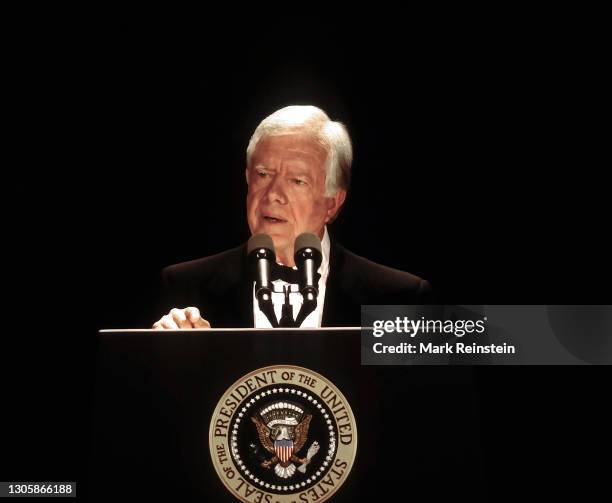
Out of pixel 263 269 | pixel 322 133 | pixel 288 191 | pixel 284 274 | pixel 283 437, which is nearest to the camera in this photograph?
pixel 283 437

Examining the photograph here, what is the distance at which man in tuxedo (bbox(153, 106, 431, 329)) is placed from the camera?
421 cm

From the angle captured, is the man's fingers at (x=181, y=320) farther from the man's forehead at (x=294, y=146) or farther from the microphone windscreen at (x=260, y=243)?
the man's forehead at (x=294, y=146)

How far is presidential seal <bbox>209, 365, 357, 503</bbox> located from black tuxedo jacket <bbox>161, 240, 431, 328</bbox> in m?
1.45

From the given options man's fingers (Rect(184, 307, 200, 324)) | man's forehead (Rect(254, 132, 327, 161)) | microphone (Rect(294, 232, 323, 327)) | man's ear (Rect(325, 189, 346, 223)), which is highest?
man's forehead (Rect(254, 132, 327, 161))

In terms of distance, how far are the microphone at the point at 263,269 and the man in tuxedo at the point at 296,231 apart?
128cm

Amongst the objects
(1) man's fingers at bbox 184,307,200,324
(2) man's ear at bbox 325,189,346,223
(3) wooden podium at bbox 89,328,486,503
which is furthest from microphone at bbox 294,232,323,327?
(2) man's ear at bbox 325,189,346,223

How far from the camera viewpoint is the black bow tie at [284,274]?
9.52 feet

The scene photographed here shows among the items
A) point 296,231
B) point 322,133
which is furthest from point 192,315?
point 322,133

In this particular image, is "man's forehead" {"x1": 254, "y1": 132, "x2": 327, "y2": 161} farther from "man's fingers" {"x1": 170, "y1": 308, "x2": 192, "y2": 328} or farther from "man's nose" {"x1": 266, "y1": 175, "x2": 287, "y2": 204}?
"man's fingers" {"x1": 170, "y1": 308, "x2": 192, "y2": 328}

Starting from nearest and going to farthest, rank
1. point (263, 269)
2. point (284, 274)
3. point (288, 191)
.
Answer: point (263, 269) → point (284, 274) → point (288, 191)

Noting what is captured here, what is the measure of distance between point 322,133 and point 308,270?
1.72 m

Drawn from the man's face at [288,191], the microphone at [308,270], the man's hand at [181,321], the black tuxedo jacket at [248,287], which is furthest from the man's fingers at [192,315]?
the man's face at [288,191]

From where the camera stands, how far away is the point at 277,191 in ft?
14.2

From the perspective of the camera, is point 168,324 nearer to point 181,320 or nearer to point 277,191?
point 181,320
